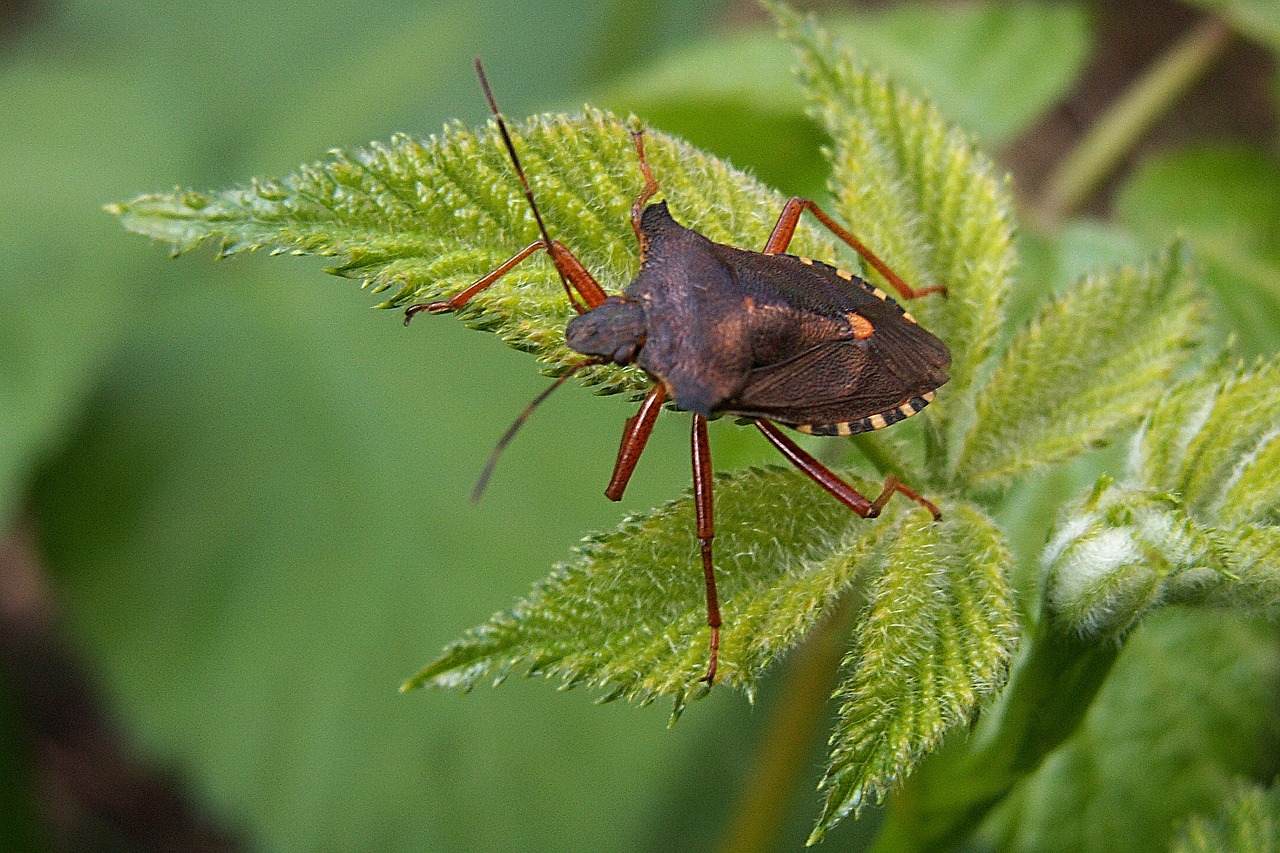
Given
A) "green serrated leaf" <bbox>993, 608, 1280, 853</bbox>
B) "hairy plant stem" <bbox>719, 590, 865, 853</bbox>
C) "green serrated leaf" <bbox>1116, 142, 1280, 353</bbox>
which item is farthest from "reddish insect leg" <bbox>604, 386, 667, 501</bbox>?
"green serrated leaf" <bbox>1116, 142, 1280, 353</bbox>

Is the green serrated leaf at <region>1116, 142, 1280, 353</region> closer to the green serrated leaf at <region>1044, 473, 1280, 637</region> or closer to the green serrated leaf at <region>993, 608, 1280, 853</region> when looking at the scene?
the green serrated leaf at <region>993, 608, 1280, 853</region>

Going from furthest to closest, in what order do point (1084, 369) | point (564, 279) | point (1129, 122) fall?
point (1129, 122) < point (1084, 369) < point (564, 279)

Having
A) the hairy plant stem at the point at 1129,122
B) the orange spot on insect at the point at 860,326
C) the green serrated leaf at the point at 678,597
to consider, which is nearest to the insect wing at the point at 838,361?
the orange spot on insect at the point at 860,326

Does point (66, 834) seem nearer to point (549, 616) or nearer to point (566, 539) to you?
point (566, 539)

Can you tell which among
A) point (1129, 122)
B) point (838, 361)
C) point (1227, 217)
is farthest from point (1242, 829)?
point (1129, 122)

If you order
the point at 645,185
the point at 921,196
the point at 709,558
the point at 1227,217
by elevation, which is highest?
the point at 1227,217

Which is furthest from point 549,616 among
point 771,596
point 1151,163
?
point 1151,163

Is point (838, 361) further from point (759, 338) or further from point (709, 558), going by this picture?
point (709, 558)
